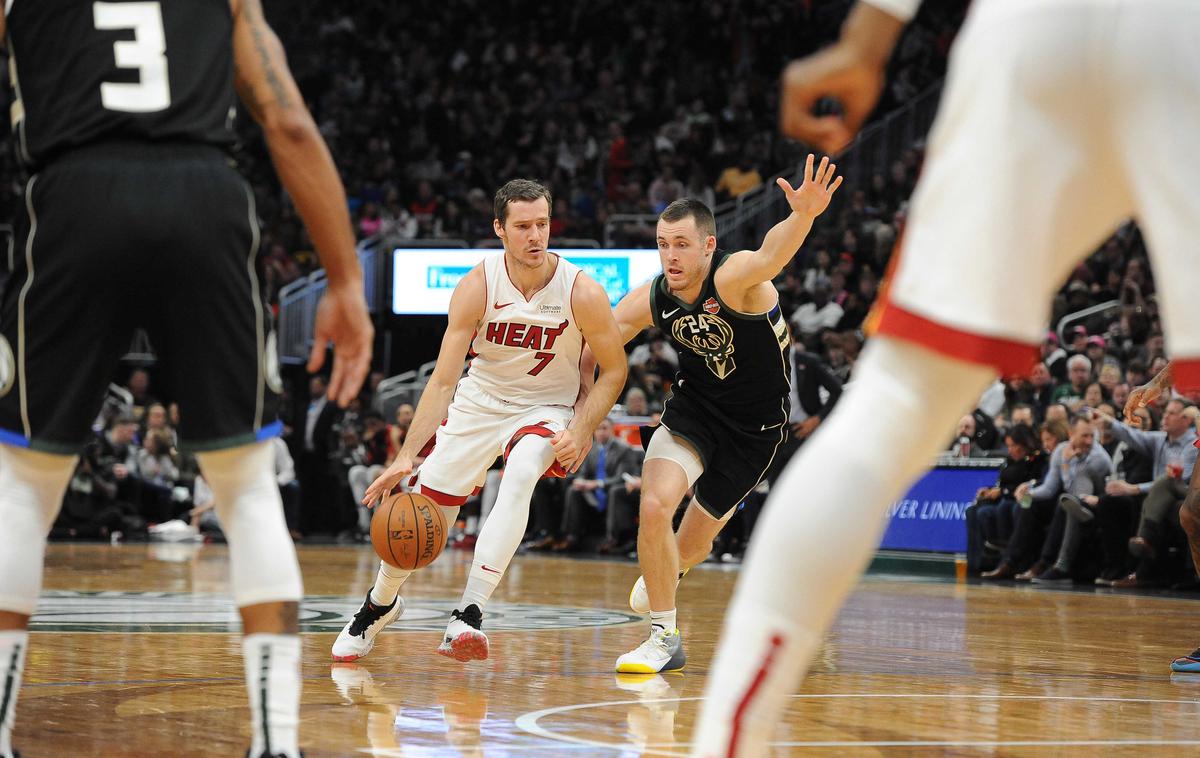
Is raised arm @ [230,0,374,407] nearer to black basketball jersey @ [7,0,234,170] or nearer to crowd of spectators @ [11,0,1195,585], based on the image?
black basketball jersey @ [7,0,234,170]

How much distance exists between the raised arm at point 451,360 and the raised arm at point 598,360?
1.47 ft

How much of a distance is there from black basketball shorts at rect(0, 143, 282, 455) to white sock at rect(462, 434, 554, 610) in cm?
296

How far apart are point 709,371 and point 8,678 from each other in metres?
3.95

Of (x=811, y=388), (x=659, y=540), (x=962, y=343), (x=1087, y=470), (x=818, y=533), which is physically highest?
(x=962, y=343)

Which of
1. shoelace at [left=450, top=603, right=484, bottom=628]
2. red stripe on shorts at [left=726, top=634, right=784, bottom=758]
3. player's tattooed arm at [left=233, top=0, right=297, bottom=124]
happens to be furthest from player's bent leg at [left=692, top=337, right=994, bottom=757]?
shoelace at [left=450, top=603, right=484, bottom=628]

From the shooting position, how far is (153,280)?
2.86m

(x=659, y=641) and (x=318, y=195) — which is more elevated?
(x=318, y=195)

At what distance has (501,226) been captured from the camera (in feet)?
20.6

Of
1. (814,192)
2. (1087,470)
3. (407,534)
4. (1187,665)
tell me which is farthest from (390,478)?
(1087,470)

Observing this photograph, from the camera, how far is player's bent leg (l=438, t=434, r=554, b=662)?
5645 millimetres

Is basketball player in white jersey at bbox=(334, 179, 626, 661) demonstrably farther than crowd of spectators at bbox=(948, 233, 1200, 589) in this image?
No

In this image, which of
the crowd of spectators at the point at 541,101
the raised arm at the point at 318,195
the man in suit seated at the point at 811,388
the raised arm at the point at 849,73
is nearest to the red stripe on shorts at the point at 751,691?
the raised arm at the point at 849,73

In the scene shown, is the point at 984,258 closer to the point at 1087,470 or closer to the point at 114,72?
the point at 114,72

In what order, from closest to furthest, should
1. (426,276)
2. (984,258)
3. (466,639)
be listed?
(984,258) → (466,639) → (426,276)
